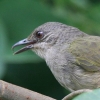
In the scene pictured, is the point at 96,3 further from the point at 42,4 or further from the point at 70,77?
the point at 70,77

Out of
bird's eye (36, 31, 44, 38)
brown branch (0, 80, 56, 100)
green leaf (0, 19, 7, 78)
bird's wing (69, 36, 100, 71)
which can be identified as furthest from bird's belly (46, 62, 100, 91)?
brown branch (0, 80, 56, 100)

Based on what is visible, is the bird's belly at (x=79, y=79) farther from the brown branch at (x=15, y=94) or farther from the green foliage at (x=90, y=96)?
the green foliage at (x=90, y=96)

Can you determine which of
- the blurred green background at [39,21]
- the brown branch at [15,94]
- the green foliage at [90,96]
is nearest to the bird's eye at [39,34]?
the blurred green background at [39,21]

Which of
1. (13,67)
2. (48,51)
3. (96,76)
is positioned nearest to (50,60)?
(48,51)

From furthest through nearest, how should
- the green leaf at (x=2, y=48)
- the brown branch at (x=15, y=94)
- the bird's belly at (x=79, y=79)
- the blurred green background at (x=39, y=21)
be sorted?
the blurred green background at (x=39, y=21)
the green leaf at (x=2, y=48)
the bird's belly at (x=79, y=79)
the brown branch at (x=15, y=94)

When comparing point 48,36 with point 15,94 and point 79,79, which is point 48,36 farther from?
point 15,94

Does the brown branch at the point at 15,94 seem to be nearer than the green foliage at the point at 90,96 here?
No

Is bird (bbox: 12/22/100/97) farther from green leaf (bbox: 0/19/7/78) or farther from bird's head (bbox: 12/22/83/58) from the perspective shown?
green leaf (bbox: 0/19/7/78)
